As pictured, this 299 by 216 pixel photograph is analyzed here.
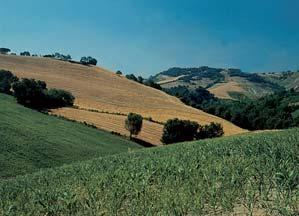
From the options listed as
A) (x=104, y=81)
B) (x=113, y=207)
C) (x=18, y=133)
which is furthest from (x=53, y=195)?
(x=104, y=81)

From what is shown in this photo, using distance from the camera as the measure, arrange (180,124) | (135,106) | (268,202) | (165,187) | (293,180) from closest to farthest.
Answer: (268,202), (293,180), (165,187), (180,124), (135,106)

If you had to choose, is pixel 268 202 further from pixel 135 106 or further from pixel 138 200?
pixel 135 106

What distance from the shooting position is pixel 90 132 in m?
90.6

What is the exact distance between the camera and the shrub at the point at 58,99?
111 m

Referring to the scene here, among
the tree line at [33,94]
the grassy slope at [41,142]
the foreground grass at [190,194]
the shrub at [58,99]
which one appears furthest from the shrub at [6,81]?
the foreground grass at [190,194]

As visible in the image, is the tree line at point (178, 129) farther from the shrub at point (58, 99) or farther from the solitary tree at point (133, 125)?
the shrub at point (58, 99)

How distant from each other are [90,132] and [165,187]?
75.4 metres

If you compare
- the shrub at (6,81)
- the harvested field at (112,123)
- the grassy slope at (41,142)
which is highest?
the shrub at (6,81)

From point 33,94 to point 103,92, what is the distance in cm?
4165

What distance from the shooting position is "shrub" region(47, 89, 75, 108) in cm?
11149

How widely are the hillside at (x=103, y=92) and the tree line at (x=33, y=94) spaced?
5013 mm

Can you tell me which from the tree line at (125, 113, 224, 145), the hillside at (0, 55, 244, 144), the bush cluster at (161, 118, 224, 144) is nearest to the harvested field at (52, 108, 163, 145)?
the hillside at (0, 55, 244, 144)

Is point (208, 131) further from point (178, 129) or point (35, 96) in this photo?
point (35, 96)

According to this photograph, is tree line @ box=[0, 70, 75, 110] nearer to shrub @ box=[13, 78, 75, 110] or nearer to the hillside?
shrub @ box=[13, 78, 75, 110]
